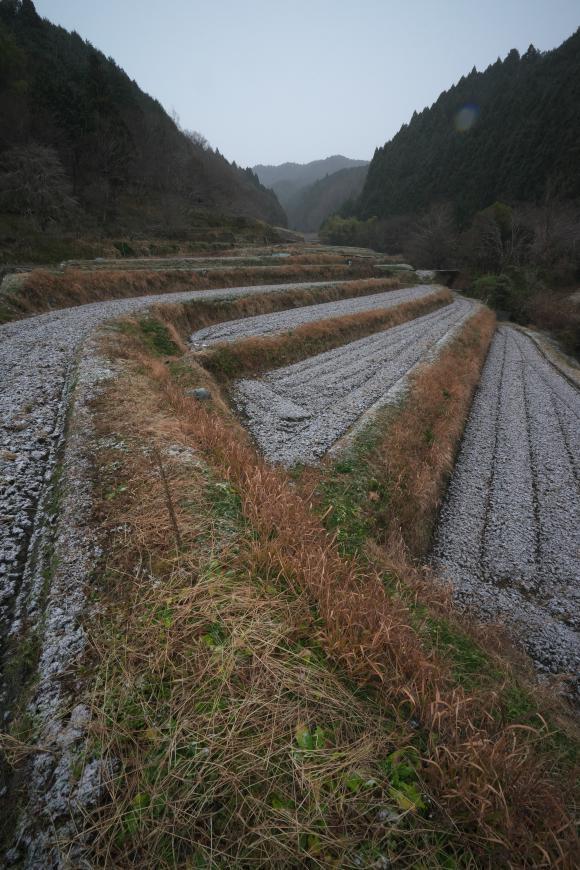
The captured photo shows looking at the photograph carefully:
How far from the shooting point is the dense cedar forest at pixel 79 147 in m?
31.1

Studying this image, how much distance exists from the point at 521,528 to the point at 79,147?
67.4 m

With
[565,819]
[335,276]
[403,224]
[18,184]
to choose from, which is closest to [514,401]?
[565,819]

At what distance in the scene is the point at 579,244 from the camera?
1943 inches

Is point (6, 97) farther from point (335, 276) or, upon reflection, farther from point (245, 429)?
point (245, 429)

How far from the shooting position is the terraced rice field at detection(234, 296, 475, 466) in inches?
384

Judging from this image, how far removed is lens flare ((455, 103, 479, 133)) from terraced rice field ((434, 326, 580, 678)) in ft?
424

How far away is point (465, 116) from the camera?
4158 inches

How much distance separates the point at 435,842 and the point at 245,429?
8.74 meters

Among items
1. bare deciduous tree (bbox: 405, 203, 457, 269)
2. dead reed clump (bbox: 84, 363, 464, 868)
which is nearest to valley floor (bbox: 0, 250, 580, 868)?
dead reed clump (bbox: 84, 363, 464, 868)

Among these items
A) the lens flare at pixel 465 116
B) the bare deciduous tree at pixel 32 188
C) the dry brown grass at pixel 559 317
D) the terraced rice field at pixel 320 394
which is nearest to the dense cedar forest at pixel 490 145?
the lens flare at pixel 465 116

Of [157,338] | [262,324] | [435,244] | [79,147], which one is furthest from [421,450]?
[435,244]

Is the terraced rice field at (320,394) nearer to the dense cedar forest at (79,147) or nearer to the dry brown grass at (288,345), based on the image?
the dry brown grass at (288,345)

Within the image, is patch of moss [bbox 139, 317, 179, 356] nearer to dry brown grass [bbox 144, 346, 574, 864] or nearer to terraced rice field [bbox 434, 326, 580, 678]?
dry brown grass [bbox 144, 346, 574, 864]

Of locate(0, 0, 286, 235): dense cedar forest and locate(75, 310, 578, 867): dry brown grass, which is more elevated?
locate(0, 0, 286, 235): dense cedar forest
